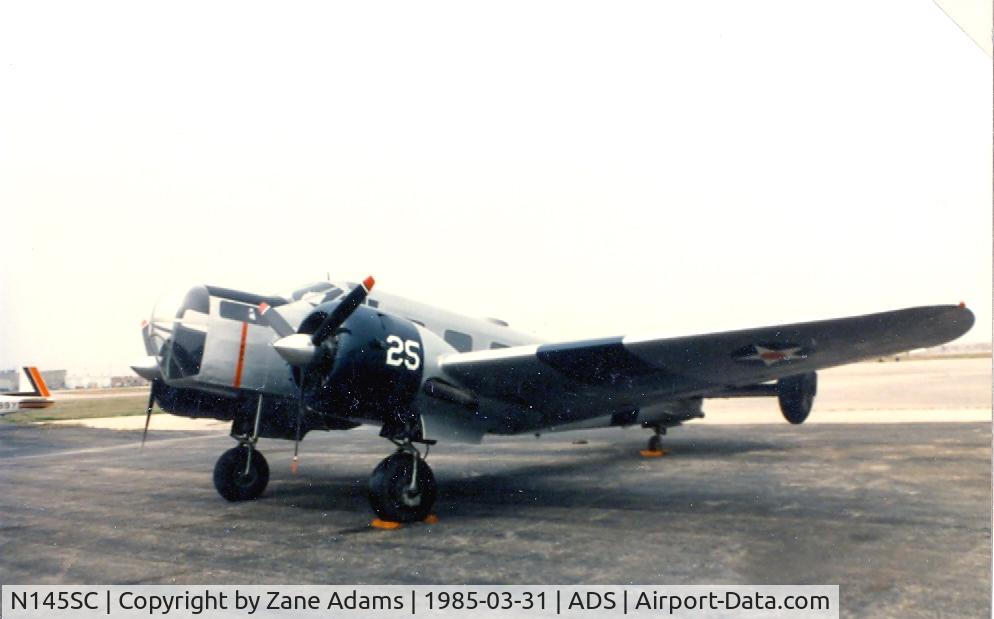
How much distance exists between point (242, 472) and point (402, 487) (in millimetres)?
3383

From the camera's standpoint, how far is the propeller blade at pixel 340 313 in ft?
23.5

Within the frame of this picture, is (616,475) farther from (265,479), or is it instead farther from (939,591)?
(939,591)

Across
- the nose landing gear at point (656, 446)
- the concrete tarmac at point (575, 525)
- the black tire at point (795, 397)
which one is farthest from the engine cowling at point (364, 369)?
the black tire at point (795, 397)

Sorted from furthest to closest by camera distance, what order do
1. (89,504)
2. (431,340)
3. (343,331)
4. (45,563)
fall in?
(89,504) → (431,340) → (343,331) → (45,563)

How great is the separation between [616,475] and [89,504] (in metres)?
8.21

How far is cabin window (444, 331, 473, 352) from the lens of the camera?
10.6 m

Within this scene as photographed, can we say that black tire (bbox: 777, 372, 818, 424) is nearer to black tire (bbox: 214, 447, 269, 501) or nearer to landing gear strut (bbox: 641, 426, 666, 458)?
landing gear strut (bbox: 641, 426, 666, 458)

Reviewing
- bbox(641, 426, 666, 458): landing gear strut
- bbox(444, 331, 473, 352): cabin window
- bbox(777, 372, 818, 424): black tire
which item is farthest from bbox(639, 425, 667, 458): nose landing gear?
bbox(444, 331, 473, 352): cabin window

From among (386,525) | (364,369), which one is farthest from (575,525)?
(364,369)

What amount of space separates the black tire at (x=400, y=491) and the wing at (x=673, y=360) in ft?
3.86

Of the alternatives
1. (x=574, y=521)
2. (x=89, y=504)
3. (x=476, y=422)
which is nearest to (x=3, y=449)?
(x=89, y=504)

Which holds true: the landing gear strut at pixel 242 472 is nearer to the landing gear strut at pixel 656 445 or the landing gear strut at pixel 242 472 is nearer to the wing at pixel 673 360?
the wing at pixel 673 360

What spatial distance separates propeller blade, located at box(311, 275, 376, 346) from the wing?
1340mm

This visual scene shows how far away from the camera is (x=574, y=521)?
7512 mm
